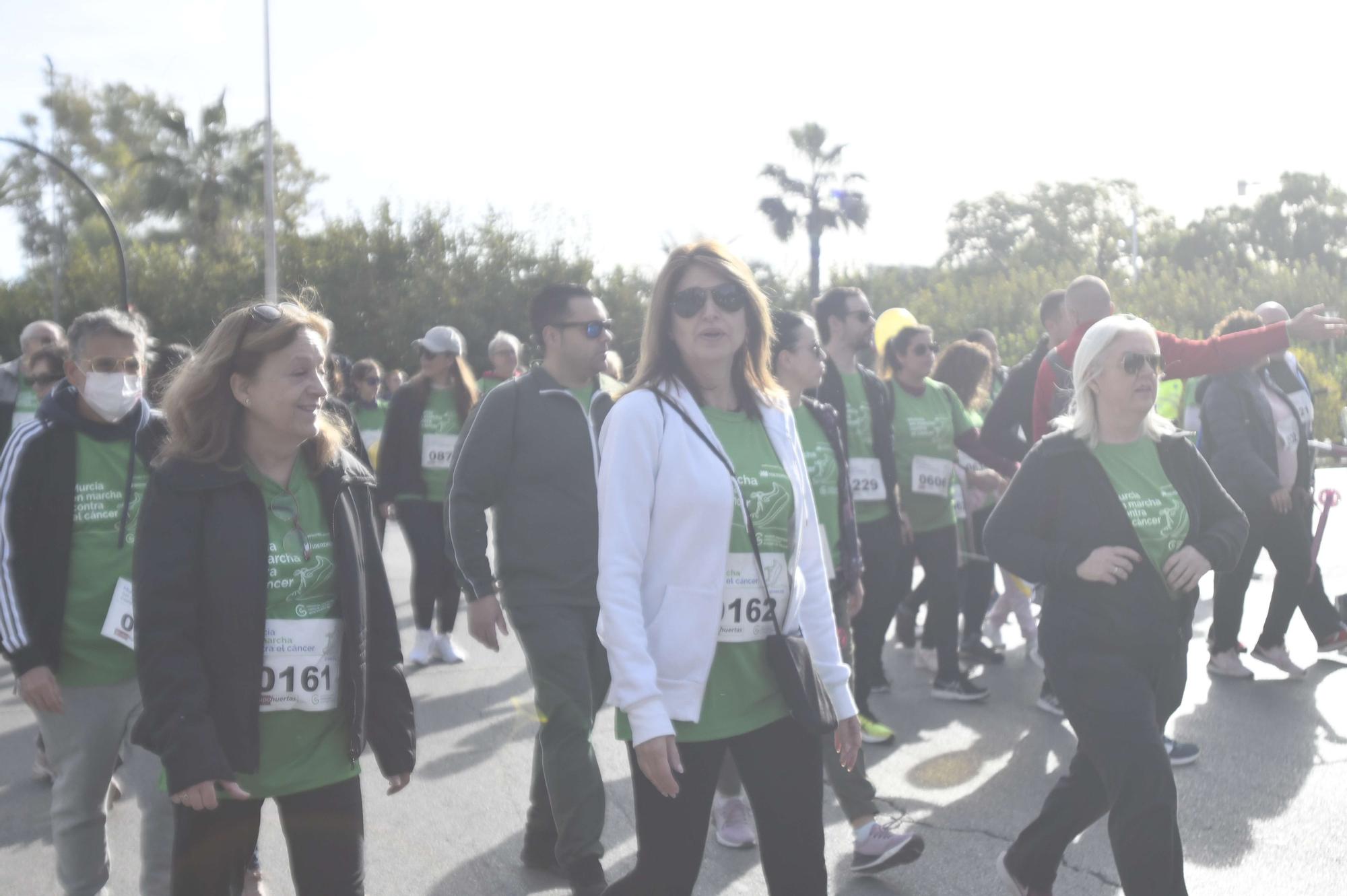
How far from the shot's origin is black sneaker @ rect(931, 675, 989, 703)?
23.3 feet

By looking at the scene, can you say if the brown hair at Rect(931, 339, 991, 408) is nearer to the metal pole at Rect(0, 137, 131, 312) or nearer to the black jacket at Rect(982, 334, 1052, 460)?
the black jacket at Rect(982, 334, 1052, 460)

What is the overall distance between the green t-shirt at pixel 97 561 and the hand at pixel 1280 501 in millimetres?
5654

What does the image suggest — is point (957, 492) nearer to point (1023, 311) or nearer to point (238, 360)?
point (238, 360)

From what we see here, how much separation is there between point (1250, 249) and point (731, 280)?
69.8 m

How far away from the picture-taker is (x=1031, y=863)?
3.98m

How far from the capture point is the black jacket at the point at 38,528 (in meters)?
3.76

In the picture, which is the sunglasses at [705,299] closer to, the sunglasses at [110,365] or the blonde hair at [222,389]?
the blonde hair at [222,389]

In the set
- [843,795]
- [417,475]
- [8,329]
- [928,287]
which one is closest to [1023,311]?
[928,287]

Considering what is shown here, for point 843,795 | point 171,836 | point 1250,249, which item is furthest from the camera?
point 1250,249

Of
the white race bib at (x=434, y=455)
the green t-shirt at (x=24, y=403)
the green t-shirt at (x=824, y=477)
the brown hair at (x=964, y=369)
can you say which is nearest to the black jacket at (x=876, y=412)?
the green t-shirt at (x=824, y=477)

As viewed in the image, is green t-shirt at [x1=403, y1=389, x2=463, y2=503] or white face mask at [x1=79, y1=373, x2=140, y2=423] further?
green t-shirt at [x1=403, y1=389, x2=463, y2=503]

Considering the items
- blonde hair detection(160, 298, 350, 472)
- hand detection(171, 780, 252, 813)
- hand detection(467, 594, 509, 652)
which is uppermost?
blonde hair detection(160, 298, 350, 472)

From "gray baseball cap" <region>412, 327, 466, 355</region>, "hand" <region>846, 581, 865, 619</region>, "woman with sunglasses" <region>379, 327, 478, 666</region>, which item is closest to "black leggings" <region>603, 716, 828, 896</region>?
"hand" <region>846, 581, 865, 619</region>

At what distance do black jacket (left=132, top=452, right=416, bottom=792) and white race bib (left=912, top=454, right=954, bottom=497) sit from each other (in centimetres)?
452
